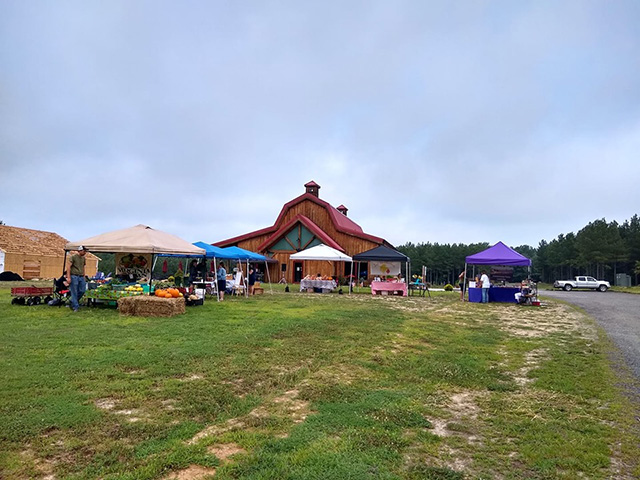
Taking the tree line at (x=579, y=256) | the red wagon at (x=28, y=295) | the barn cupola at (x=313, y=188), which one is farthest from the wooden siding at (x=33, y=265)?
the tree line at (x=579, y=256)

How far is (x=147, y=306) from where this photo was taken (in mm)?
11102

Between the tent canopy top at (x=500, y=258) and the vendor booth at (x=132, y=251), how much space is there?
41.9 feet

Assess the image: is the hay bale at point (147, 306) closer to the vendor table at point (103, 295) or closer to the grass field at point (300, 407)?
the vendor table at point (103, 295)

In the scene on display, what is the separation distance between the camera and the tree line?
187ft

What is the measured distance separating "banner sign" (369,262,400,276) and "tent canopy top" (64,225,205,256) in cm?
1426

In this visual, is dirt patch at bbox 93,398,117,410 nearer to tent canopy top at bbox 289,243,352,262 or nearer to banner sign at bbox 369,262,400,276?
tent canopy top at bbox 289,243,352,262

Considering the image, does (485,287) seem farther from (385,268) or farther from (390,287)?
(385,268)

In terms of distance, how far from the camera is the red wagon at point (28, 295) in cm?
1281

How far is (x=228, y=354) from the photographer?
703 centimetres

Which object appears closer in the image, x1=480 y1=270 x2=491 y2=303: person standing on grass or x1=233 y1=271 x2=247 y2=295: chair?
x1=233 y1=271 x2=247 y2=295: chair

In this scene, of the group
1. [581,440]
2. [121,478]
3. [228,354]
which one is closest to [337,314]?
[228,354]

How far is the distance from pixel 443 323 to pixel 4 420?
10.5m

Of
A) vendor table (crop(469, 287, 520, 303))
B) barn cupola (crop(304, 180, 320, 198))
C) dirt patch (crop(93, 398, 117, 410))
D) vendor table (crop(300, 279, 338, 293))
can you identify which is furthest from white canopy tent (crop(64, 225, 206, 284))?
barn cupola (crop(304, 180, 320, 198))

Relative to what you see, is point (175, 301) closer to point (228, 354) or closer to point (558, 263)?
point (228, 354)
